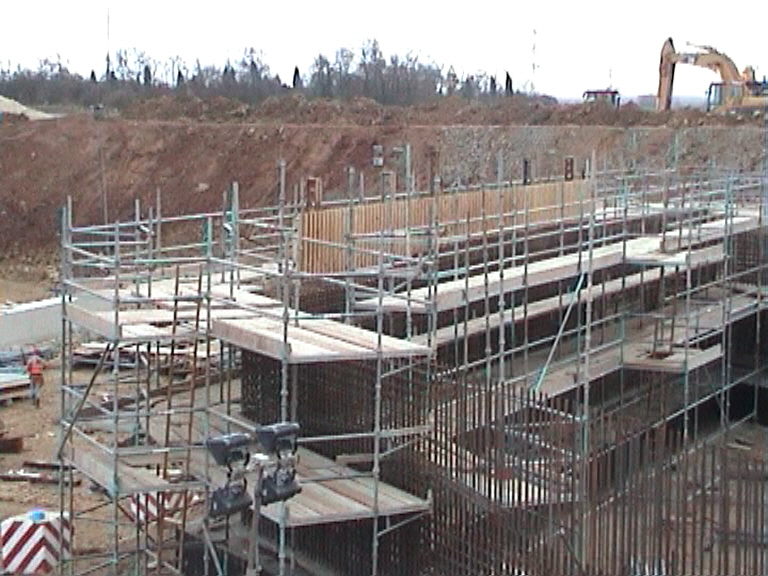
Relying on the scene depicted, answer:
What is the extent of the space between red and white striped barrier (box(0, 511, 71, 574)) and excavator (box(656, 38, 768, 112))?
1283 inches

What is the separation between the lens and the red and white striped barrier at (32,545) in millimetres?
10719

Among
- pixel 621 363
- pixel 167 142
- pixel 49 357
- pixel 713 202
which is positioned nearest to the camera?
pixel 621 363

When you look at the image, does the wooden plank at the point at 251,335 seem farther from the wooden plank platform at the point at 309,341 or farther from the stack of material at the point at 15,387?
the stack of material at the point at 15,387

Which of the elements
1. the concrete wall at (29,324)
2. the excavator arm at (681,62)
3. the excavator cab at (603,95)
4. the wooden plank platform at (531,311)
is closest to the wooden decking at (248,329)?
the wooden plank platform at (531,311)

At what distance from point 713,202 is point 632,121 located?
1941cm

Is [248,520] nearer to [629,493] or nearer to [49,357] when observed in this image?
[629,493]

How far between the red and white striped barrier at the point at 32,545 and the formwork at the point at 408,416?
1.16ft

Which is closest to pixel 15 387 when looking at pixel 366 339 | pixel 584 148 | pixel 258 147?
pixel 366 339

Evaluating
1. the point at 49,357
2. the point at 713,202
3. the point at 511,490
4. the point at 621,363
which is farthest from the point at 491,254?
the point at 49,357

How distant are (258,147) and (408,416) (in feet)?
117

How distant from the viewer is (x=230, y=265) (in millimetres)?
10148

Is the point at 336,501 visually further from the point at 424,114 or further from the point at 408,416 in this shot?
the point at 424,114

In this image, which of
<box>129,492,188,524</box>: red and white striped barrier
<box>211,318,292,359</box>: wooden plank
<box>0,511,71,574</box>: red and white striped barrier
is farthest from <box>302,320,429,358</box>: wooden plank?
<box>0,511,71,574</box>: red and white striped barrier

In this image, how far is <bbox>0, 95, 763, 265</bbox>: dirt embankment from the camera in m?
37.5
